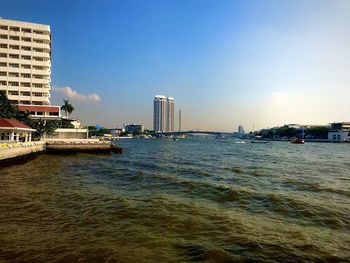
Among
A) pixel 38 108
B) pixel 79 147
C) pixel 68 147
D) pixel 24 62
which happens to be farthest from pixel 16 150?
pixel 24 62

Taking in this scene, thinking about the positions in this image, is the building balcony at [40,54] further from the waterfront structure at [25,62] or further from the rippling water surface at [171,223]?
the rippling water surface at [171,223]

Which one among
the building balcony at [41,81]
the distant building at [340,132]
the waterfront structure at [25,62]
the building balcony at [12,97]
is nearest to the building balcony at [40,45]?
the waterfront structure at [25,62]

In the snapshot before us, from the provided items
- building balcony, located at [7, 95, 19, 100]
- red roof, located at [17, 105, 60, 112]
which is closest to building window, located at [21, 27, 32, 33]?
building balcony, located at [7, 95, 19, 100]

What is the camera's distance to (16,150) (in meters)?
38.2

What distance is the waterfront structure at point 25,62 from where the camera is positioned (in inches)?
3401

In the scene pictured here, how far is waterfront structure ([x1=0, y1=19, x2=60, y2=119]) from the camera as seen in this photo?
86.4 meters

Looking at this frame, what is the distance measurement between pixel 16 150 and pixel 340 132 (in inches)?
6923

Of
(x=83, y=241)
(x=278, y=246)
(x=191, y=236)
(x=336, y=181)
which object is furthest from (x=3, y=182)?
(x=336, y=181)

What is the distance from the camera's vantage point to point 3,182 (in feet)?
77.1

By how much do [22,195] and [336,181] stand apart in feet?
88.7

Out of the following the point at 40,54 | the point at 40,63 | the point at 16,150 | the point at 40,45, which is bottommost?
the point at 16,150

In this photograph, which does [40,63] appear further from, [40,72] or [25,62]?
[25,62]

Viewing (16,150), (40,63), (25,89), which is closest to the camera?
(16,150)

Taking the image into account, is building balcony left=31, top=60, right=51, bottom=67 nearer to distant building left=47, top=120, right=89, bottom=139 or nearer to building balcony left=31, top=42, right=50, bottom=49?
building balcony left=31, top=42, right=50, bottom=49
